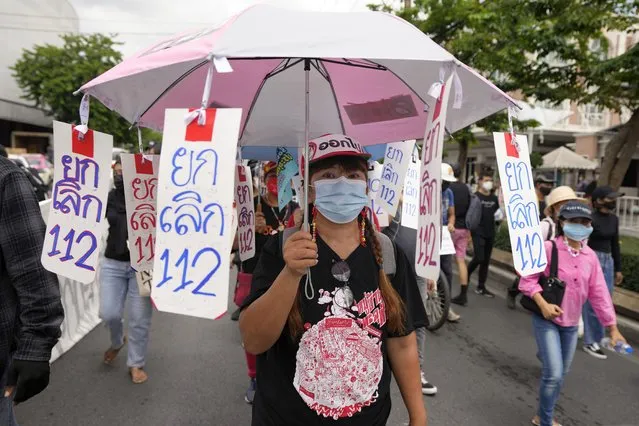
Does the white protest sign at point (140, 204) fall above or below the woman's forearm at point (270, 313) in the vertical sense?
above

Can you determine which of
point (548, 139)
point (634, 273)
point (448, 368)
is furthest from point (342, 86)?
point (548, 139)

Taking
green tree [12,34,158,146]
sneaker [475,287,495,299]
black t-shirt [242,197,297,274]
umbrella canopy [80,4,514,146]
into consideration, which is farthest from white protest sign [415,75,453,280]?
green tree [12,34,158,146]

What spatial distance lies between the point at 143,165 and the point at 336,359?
1.47m

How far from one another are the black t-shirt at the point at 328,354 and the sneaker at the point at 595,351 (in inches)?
168

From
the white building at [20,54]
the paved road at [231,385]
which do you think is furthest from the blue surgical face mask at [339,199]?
the white building at [20,54]

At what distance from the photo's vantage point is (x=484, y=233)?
23.4 feet

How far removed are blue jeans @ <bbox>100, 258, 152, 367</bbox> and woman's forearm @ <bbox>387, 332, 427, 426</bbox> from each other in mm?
2749

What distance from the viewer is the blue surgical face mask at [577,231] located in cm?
321

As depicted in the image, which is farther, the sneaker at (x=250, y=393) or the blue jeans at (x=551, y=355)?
the sneaker at (x=250, y=393)

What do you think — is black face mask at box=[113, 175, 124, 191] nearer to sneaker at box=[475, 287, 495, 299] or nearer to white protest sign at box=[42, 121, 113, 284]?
white protest sign at box=[42, 121, 113, 284]

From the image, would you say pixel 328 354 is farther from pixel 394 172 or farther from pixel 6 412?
pixel 394 172

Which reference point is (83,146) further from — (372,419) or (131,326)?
(131,326)

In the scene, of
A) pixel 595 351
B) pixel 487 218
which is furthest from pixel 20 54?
pixel 595 351

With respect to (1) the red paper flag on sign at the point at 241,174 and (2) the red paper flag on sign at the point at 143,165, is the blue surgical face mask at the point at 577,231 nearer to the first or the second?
(1) the red paper flag on sign at the point at 241,174
